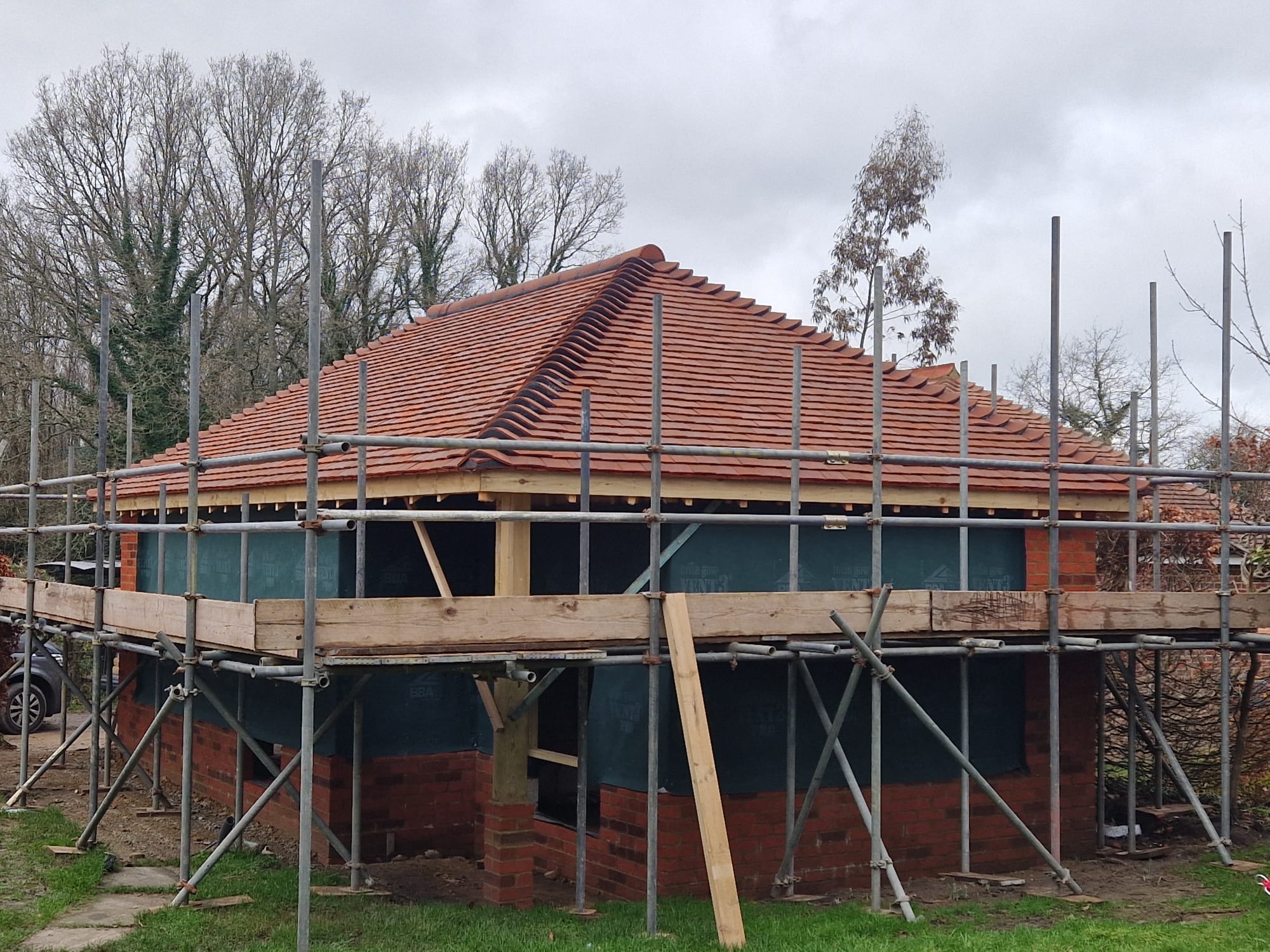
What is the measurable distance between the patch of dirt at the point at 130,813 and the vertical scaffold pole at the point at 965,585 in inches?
208

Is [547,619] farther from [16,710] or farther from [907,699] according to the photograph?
[16,710]

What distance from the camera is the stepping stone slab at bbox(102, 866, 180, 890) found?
9.23 m

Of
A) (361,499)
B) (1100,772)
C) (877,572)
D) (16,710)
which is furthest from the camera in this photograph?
(16,710)

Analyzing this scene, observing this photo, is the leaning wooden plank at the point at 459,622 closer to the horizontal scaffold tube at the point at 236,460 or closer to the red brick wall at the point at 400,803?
the horizontal scaffold tube at the point at 236,460

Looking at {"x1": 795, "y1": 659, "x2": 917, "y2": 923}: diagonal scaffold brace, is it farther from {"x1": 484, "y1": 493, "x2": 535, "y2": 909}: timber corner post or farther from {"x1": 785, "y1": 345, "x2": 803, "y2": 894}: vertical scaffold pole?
{"x1": 484, "y1": 493, "x2": 535, "y2": 909}: timber corner post

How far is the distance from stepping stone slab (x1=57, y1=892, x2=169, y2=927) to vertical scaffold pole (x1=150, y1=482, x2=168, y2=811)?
1963 millimetres

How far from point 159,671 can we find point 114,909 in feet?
19.5

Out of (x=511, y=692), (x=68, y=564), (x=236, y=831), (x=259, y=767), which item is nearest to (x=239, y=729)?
(x=236, y=831)

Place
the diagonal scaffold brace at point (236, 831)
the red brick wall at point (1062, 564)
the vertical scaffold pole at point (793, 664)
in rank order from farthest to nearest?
the red brick wall at point (1062, 564) → the vertical scaffold pole at point (793, 664) → the diagonal scaffold brace at point (236, 831)

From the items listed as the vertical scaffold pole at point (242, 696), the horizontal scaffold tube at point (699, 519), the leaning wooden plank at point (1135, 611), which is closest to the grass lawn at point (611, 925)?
the vertical scaffold pole at point (242, 696)

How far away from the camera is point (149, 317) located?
2723 cm

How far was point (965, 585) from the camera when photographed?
1023cm

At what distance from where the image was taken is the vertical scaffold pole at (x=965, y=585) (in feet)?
32.9

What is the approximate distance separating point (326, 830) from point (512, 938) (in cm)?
249
